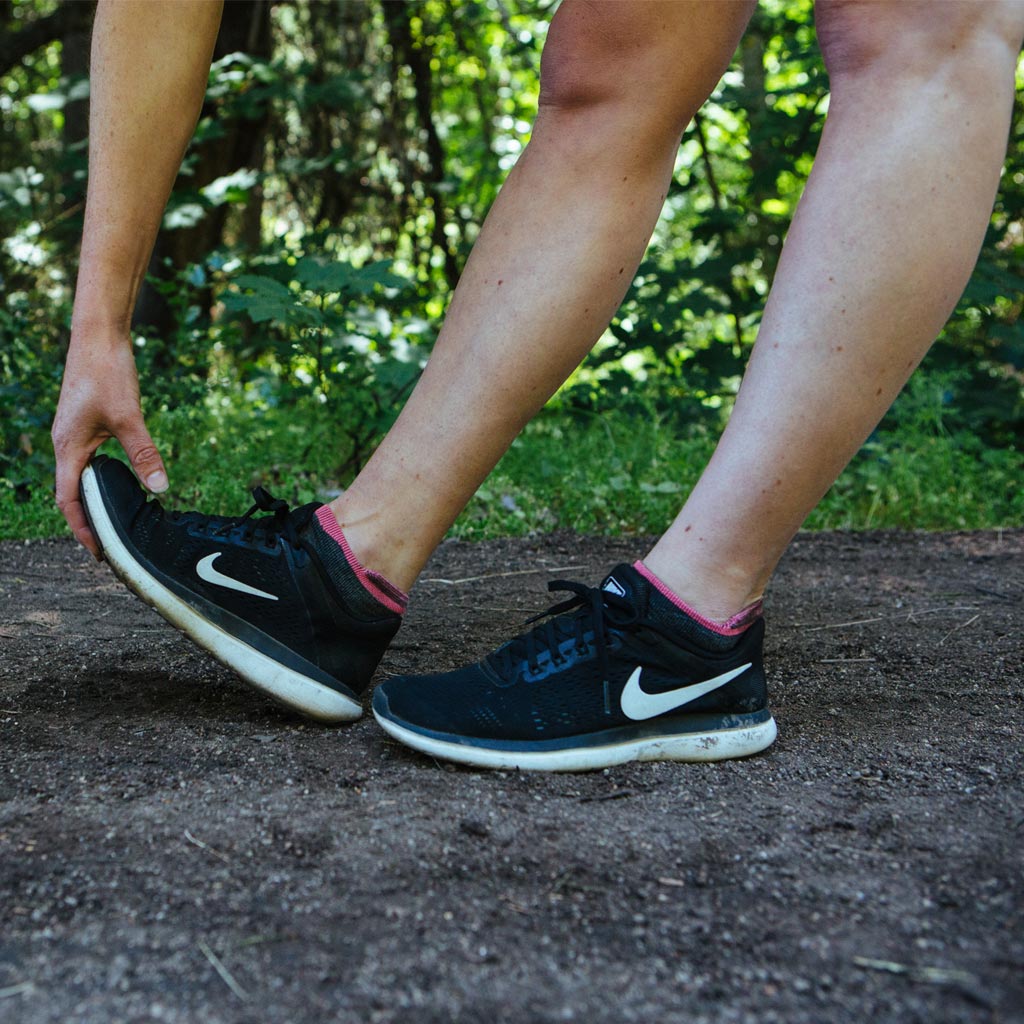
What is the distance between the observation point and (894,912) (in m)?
0.91

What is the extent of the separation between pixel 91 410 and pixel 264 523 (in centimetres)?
27

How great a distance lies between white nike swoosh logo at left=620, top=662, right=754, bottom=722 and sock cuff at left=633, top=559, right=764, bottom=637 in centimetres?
6

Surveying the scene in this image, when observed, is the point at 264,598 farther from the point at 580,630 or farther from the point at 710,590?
the point at 710,590

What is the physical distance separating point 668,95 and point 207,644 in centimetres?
95

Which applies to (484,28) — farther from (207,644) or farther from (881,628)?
(207,644)

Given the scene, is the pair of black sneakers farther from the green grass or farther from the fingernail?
the green grass

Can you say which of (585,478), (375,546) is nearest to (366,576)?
(375,546)

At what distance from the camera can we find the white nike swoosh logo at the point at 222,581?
1375 millimetres

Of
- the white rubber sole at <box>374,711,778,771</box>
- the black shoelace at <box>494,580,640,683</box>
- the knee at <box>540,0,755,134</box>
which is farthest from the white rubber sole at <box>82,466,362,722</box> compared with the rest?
the knee at <box>540,0,755,134</box>

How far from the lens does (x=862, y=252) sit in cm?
118

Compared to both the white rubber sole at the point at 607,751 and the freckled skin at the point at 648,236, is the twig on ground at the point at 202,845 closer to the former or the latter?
the white rubber sole at the point at 607,751

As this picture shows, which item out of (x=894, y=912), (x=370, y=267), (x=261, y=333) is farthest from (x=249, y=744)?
(x=261, y=333)

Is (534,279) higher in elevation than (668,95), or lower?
lower

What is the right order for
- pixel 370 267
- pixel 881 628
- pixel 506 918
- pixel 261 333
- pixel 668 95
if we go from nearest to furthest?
pixel 506 918, pixel 668 95, pixel 881 628, pixel 370 267, pixel 261 333
